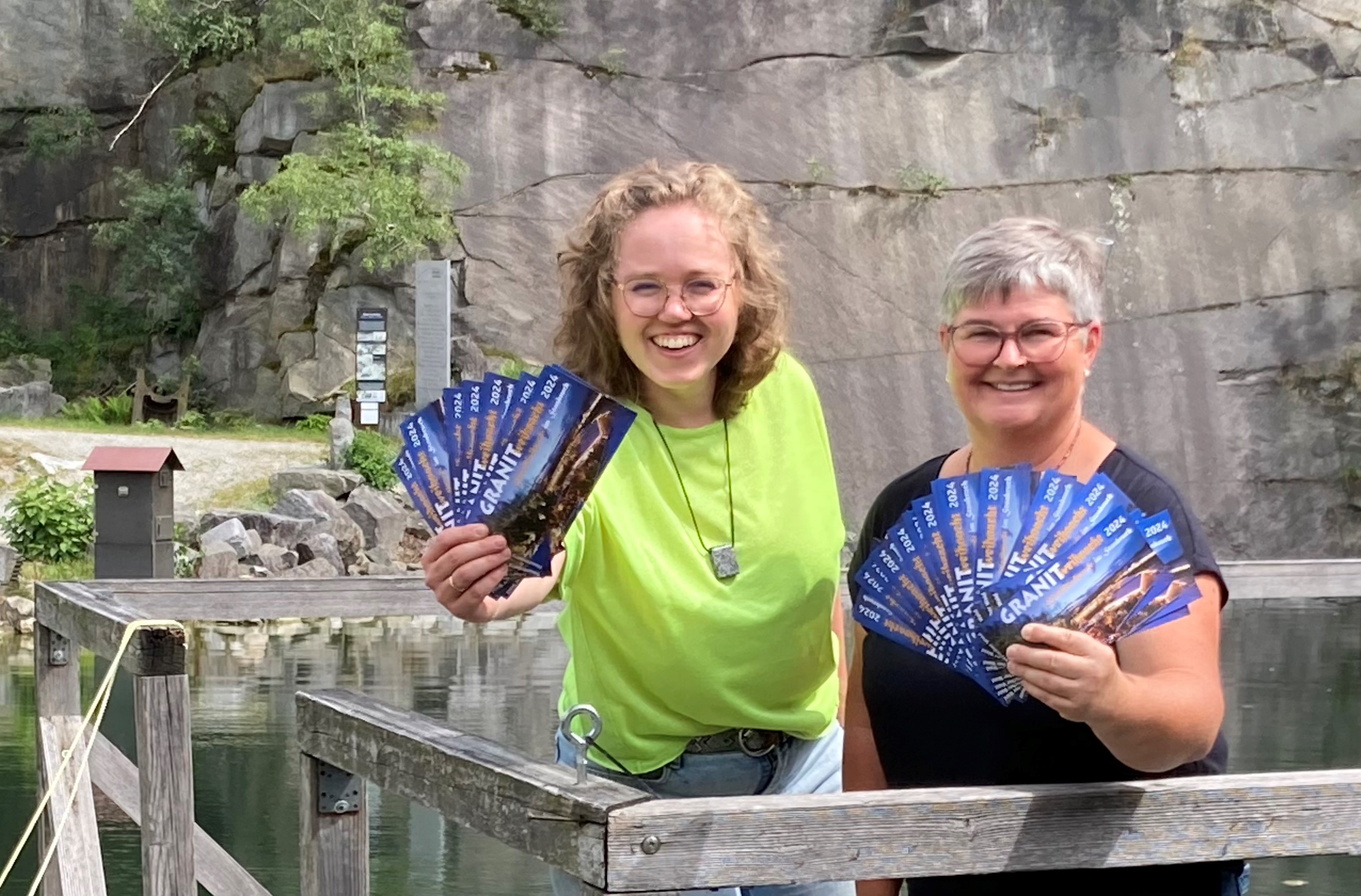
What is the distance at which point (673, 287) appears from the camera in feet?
6.37

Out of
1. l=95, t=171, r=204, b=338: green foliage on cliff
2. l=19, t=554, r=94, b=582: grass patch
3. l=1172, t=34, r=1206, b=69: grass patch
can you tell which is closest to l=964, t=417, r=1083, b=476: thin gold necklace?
l=19, t=554, r=94, b=582: grass patch

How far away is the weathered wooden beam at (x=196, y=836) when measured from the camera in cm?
356

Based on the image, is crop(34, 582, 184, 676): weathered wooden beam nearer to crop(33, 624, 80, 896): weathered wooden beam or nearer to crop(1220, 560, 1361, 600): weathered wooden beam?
crop(33, 624, 80, 896): weathered wooden beam

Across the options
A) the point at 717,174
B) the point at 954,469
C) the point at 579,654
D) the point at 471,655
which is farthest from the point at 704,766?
the point at 471,655

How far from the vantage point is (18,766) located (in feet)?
24.1

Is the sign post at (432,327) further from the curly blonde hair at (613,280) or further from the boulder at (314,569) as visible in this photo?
the curly blonde hair at (613,280)

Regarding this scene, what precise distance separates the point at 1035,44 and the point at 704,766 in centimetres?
2046

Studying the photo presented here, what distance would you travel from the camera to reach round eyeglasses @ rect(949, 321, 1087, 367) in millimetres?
1650

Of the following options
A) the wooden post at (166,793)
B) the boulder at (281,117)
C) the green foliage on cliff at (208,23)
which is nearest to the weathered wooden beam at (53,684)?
the wooden post at (166,793)

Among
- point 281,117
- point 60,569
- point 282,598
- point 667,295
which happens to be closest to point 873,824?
point 667,295

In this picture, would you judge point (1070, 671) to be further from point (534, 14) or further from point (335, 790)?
point (534, 14)

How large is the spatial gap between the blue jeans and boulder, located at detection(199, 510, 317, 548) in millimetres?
11080

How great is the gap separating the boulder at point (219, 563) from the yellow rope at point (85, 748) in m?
8.17

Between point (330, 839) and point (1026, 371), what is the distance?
1139 millimetres
